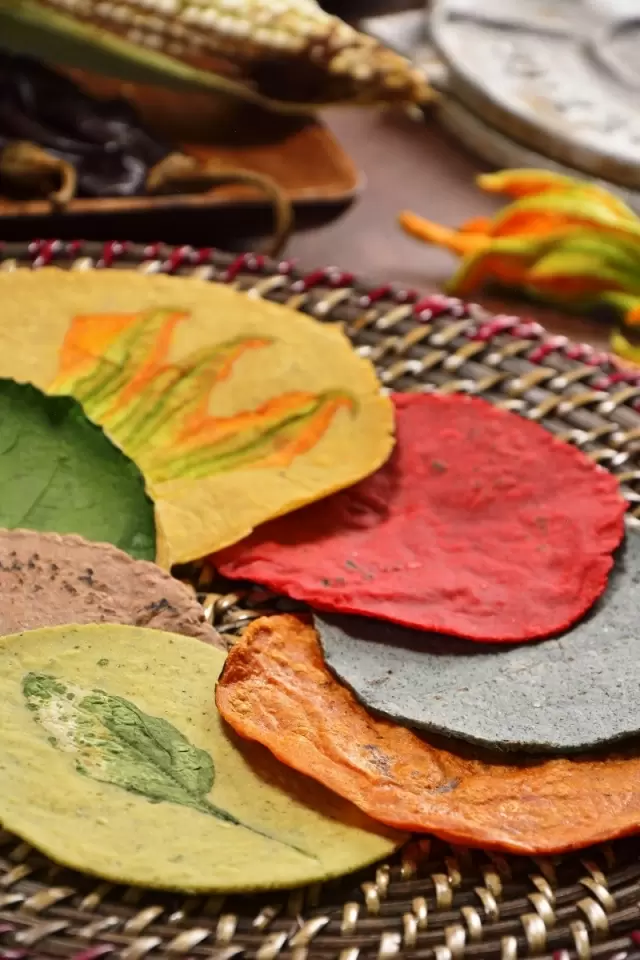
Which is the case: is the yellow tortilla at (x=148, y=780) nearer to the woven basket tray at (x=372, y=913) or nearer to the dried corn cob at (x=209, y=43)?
the woven basket tray at (x=372, y=913)

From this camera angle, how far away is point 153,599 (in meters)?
0.84

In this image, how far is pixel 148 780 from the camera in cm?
71

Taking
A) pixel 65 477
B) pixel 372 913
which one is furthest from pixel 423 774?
pixel 65 477

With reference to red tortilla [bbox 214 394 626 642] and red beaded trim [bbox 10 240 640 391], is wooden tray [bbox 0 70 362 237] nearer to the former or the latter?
red beaded trim [bbox 10 240 640 391]

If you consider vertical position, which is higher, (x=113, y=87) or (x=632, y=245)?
(x=632, y=245)

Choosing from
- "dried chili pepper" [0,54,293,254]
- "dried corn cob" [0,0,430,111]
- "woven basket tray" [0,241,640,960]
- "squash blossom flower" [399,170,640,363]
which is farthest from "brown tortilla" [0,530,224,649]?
"dried corn cob" [0,0,430,111]

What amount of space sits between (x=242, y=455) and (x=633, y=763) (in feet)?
1.50

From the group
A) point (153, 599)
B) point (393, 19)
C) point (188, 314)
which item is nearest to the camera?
point (153, 599)

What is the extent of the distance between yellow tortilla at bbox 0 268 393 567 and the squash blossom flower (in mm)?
540

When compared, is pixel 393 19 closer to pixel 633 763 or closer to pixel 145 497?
pixel 145 497

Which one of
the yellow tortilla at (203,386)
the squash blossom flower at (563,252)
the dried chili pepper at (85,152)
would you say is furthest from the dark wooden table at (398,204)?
the yellow tortilla at (203,386)

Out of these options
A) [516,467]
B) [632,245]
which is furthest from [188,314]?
[632,245]

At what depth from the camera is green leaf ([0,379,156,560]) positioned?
0.91m

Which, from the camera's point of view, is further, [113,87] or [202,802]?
[113,87]
